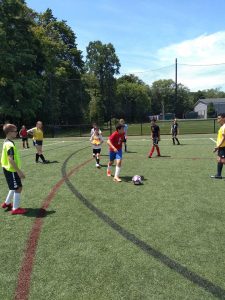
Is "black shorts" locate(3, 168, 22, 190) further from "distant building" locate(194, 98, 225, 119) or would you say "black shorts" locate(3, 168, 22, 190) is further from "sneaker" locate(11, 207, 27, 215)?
"distant building" locate(194, 98, 225, 119)

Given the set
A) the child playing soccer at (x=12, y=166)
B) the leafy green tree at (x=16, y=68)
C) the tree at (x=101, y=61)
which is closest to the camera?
the child playing soccer at (x=12, y=166)

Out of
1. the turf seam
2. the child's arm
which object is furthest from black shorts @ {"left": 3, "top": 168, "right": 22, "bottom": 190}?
the turf seam

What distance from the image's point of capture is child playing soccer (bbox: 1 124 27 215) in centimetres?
695

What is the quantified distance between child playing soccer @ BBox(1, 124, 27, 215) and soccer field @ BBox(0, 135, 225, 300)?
0.29 m

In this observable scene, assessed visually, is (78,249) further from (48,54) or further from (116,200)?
(48,54)

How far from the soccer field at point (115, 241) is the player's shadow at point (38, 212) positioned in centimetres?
2

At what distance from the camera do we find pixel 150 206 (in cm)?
760

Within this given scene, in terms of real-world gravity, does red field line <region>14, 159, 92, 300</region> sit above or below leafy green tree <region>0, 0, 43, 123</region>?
below

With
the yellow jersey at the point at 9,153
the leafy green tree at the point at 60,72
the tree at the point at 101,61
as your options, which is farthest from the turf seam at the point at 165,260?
the tree at the point at 101,61

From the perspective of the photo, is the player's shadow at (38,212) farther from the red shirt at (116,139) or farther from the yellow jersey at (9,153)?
the red shirt at (116,139)

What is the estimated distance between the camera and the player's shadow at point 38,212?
7109 millimetres

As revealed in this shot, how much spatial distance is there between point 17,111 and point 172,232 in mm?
35119

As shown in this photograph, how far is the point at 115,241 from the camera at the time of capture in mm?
5605

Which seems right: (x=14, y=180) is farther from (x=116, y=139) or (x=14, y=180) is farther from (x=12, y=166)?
(x=116, y=139)
